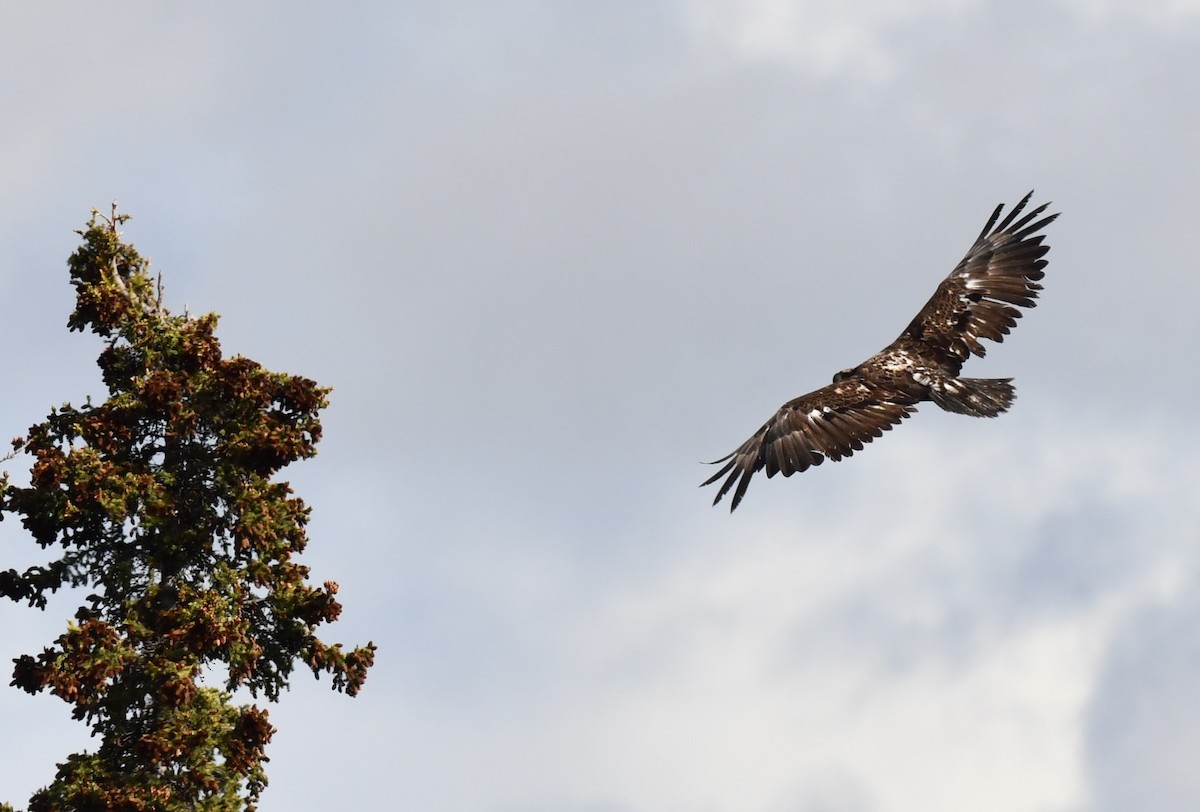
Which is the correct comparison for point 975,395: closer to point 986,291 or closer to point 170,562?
point 986,291

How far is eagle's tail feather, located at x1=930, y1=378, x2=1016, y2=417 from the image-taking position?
23.0 metres

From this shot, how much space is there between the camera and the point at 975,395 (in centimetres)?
2344

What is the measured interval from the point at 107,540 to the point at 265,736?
3012 mm

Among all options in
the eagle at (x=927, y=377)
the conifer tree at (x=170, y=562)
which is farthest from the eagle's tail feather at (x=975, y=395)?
the conifer tree at (x=170, y=562)

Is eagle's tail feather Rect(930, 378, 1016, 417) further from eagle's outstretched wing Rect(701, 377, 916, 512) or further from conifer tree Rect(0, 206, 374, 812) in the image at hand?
conifer tree Rect(0, 206, 374, 812)

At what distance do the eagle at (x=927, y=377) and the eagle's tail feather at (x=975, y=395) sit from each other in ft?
0.05

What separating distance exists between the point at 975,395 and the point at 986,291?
126 inches

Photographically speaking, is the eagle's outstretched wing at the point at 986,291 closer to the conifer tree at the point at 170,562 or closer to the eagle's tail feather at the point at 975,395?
the eagle's tail feather at the point at 975,395

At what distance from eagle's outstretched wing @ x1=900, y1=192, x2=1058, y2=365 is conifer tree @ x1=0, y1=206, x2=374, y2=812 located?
10121mm

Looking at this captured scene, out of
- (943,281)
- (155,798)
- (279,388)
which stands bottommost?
(155,798)

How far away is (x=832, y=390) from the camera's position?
2348 centimetres

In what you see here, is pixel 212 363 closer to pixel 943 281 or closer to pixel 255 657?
pixel 255 657

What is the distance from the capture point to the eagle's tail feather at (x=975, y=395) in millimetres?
23000

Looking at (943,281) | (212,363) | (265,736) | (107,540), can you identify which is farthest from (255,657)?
(943,281)
